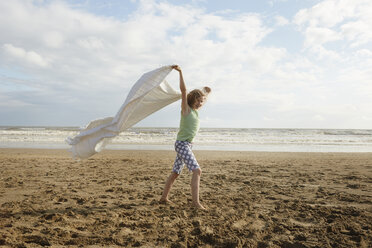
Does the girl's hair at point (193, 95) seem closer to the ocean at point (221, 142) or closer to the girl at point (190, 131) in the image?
the girl at point (190, 131)

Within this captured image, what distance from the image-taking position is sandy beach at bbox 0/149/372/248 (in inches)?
120

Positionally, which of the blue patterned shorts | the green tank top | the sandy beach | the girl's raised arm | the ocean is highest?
the girl's raised arm

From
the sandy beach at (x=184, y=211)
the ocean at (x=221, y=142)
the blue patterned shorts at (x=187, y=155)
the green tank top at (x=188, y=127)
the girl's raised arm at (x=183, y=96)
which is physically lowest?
the sandy beach at (x=184, y=211)

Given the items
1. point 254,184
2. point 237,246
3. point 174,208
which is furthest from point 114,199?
point 254,184

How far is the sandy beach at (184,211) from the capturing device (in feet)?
10.0

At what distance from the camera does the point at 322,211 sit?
416 centimetres

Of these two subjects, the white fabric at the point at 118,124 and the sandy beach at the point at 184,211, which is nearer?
the sandy beach at the point at 184,211

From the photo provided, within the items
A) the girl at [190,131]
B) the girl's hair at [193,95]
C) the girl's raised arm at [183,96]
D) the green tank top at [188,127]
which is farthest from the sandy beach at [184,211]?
the girl's hair at [193,95]

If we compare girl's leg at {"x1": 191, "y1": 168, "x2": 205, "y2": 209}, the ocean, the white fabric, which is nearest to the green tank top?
girl's leg at {"x1": 191, "y1": 168, "x2": 205, "y2": 209}

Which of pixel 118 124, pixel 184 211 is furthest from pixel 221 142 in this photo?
pixel 184 211

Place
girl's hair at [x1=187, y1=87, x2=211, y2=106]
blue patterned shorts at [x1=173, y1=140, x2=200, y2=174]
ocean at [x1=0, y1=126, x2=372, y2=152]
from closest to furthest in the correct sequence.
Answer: blue patterned shorts at [x1=173, y1=140, x2=200, y2=174] < girl's hair at [x1=187, y1=87, x2=211, y2=106] < ocean at [x1=0, y1=126, x2=372, y2=152]

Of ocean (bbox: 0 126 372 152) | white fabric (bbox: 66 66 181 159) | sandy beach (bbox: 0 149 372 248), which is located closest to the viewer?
sandy beach (bbox: 0 149 372 248)

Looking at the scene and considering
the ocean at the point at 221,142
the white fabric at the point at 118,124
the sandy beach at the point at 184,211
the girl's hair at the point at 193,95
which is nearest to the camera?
the sandy beach at the point at 184,211

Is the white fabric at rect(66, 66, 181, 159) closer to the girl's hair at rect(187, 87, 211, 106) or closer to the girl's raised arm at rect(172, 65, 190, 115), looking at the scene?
the girl's raised arm at rect(172, 65, 190, 115)
